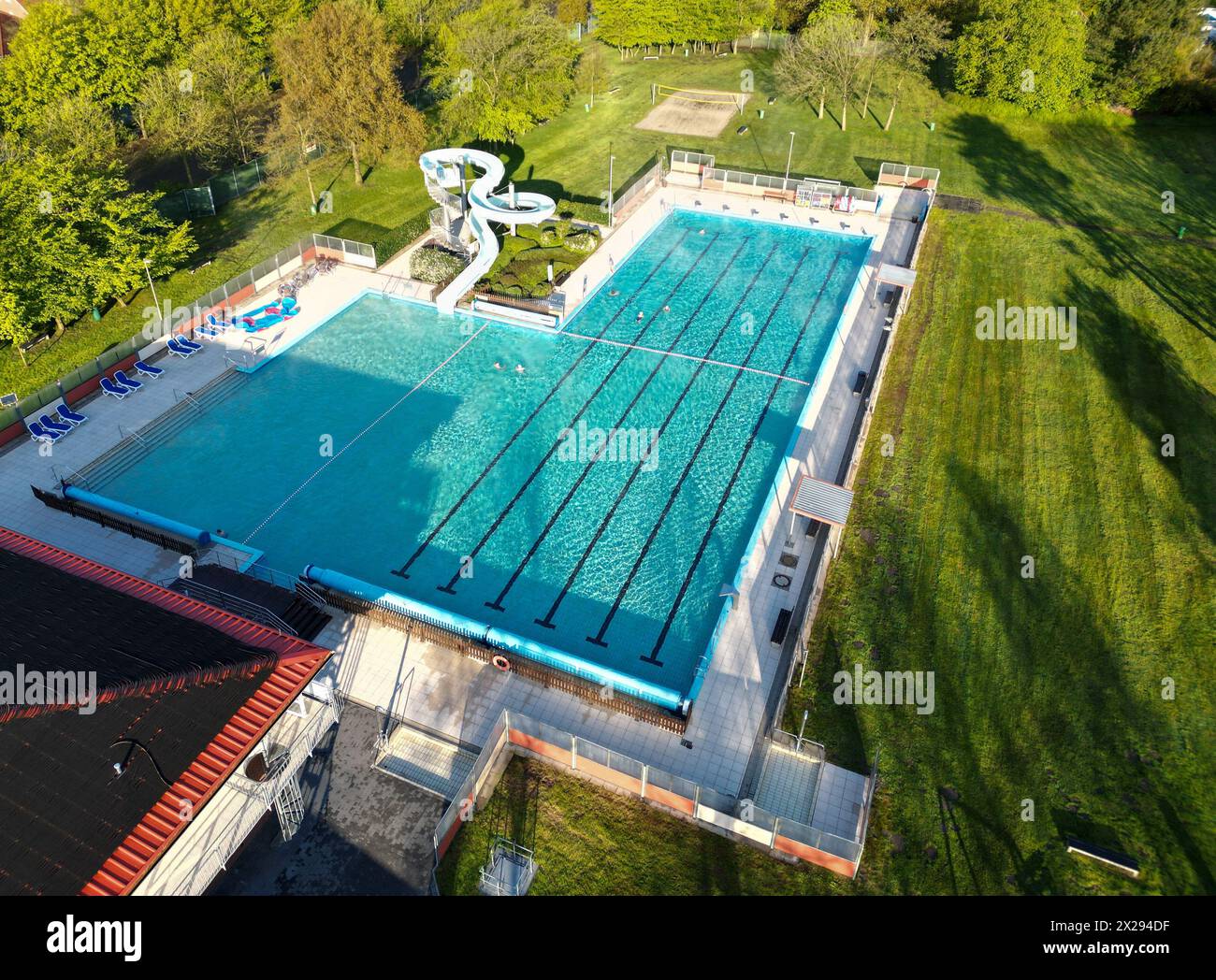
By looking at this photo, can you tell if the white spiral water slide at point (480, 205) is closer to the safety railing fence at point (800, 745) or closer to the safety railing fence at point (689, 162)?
the safety railing fence at point (689, 162)

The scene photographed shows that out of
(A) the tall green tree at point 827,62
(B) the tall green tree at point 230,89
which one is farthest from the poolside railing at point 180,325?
(A) the tall green tree at point 827,62

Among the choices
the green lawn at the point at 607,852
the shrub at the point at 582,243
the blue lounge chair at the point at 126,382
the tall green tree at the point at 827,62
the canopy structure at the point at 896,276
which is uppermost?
the tall green tree at the point at 827,62

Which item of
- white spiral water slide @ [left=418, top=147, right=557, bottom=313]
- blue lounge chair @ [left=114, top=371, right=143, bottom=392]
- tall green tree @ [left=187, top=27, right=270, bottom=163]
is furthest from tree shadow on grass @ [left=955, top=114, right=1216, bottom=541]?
tall green tree @ [left=187, top=27, right=270, bottom=163]

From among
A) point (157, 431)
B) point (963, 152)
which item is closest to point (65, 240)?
point (157, 431)

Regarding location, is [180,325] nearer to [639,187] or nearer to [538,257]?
[538,257]
